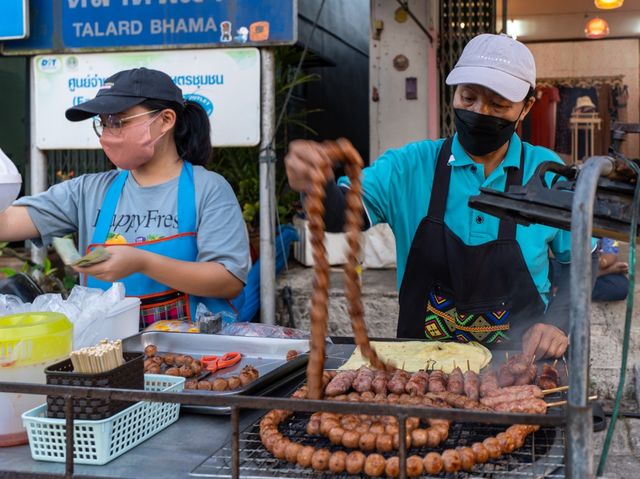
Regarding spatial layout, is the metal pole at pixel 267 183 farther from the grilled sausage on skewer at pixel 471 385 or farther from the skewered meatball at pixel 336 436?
the skewered meatball at pixel 336 436

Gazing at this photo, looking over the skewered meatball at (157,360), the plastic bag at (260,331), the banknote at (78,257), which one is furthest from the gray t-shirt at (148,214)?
the skewered meatball at (157,360)

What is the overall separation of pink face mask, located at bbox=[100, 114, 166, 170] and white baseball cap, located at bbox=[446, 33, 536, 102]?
4.48ft

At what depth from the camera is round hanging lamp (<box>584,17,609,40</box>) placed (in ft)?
39.7

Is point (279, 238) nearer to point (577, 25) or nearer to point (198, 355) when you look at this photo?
point (198, 355)

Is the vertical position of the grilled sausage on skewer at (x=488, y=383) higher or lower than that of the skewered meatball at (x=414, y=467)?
higher

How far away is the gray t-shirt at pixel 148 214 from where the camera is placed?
330 cm

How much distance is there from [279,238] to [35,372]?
4.74 m

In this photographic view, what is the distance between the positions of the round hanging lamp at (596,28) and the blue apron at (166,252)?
416 inches

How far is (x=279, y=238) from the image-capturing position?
263 inches

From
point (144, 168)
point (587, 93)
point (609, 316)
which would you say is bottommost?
point (609, 316)

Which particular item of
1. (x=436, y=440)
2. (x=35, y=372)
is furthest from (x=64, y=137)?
(x=436, y=440)

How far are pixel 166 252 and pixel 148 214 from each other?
20 cm

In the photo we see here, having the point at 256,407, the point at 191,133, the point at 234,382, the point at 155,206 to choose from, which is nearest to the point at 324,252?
the point at 256,407

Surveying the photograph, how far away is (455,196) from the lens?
3.00 m
